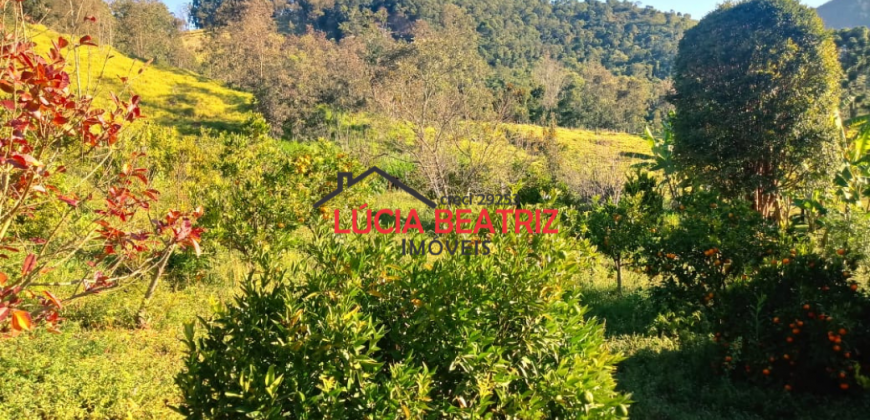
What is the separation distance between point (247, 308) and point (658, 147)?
947cm

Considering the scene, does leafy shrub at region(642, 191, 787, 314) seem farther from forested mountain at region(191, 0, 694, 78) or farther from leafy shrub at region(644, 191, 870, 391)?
forested mountain at region(191, 0, 694, 78)

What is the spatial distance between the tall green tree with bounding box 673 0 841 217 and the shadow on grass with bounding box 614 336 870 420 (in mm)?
4371

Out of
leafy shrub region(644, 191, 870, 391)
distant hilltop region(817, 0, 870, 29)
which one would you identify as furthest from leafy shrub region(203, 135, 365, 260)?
distant hilltop region(817, 0, 870, 29)

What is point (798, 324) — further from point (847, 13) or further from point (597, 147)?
point (847, 13)

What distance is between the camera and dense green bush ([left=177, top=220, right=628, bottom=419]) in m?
1.81

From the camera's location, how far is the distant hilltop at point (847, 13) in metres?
78.8

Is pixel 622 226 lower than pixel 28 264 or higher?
lower

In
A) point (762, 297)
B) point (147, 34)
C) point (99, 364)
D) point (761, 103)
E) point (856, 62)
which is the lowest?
point (99, 364)

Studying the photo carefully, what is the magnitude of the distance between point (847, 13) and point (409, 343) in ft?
369

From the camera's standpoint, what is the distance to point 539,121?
37375 millimetres

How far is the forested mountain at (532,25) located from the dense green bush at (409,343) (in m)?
55.1

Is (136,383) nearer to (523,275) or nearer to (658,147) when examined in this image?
(523,275)

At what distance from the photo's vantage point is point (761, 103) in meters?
8.23

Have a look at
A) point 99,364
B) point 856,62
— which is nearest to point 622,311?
point 99,364
